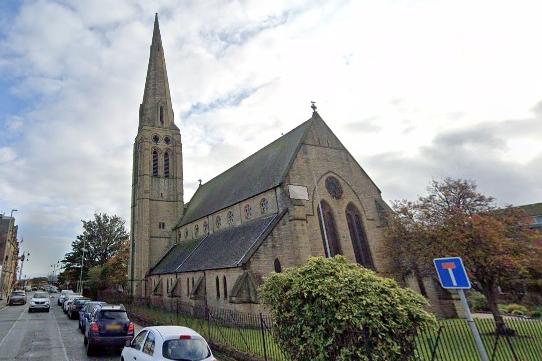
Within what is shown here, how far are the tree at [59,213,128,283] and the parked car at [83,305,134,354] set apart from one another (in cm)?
5299

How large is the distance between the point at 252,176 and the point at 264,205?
5197 millimetres

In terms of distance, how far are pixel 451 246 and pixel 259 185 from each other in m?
14.9

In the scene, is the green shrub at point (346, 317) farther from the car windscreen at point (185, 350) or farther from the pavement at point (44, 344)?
the pavement at point (44, 344)

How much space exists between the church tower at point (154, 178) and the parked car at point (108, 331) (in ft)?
85.1

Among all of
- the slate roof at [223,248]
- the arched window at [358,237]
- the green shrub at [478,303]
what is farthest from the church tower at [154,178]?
the green shrub at [478,303]

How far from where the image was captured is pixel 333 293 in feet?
25.9

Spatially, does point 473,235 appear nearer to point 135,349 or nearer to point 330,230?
point 330,230

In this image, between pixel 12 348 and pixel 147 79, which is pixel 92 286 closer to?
pixel 147 79

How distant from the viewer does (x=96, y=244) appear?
62094 mm

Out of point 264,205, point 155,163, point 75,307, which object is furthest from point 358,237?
point 155,163

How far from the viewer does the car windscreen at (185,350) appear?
22.7ft

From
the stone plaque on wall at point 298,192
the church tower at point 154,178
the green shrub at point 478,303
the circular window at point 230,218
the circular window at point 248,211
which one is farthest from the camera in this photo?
the church tower at point 154,178

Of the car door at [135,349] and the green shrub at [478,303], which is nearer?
the car door at [135,349]

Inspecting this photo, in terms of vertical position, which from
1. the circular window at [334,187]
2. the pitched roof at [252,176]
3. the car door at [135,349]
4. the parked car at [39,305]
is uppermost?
the pitched roof at [252,176]
